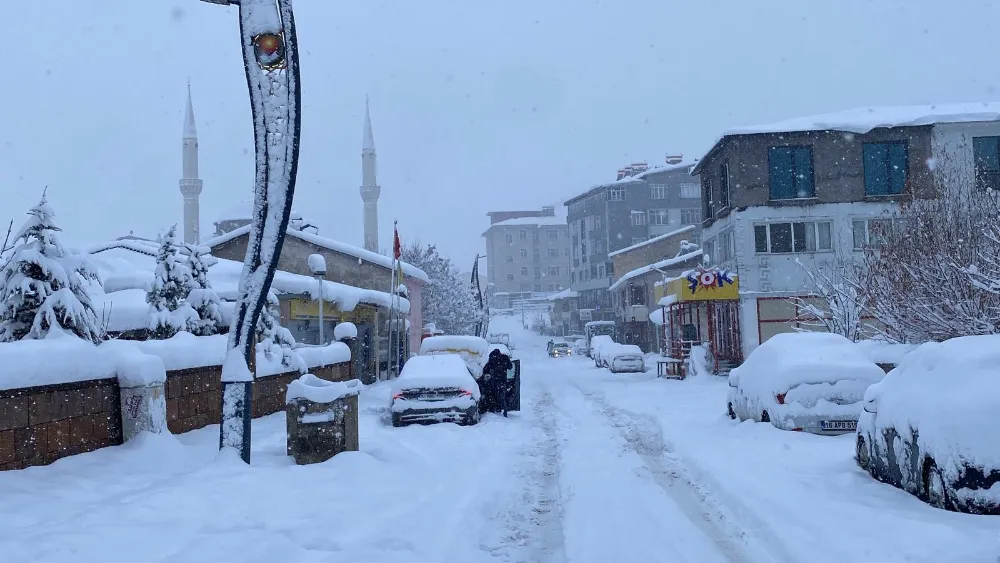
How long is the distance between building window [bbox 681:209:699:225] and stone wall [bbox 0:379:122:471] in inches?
3354

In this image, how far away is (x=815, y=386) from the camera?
43.0 ft

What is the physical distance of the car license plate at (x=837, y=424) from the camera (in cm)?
1285

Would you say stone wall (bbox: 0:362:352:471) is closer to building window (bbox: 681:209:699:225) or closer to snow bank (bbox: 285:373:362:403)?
snow bank (bbox: 285:373:362:403)

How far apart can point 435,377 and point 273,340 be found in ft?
21.6

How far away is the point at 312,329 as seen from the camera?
33.3 metres

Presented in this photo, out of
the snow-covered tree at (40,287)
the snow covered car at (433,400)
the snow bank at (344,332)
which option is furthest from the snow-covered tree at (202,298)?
the snow bank at (344,332)

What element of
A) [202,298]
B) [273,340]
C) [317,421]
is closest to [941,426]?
[317,421]

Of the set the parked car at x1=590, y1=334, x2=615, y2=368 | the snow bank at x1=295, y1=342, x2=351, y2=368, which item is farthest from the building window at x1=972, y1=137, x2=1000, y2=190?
the snow bank at x1=295, y1=342, x2=351, y2=368

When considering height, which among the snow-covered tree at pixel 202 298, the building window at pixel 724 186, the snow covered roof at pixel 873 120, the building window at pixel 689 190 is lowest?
the snow-covered tree at pixel 202 298

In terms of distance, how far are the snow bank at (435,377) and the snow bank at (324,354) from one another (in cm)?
383

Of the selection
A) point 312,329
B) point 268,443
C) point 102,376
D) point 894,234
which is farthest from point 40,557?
point 312,329

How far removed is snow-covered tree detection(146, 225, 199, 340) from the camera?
690 inches

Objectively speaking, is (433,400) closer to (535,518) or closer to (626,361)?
(535,518)

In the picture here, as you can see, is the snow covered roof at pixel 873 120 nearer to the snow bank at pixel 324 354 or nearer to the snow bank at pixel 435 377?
the snow bank at pixel 324 354
